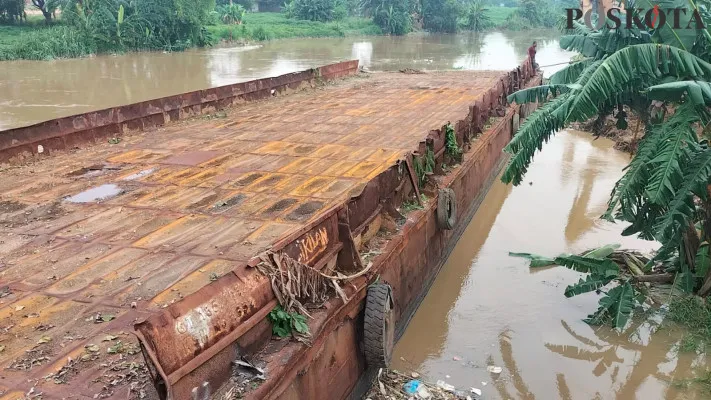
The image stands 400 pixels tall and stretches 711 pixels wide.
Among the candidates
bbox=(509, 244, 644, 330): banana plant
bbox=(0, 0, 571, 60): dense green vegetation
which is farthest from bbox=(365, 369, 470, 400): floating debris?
bbox=(0, 0, 571, 60): dense green vegetation

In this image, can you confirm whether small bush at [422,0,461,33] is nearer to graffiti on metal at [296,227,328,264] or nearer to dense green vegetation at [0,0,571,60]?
dense green vegetation at [0,0,571,60]

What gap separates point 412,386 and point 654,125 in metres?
3.73

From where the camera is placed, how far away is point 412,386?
5207mm

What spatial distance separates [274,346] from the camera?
12.7 ft

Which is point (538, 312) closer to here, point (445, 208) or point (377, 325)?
point (445, 208)

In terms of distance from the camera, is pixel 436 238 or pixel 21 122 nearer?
pixel 436 238

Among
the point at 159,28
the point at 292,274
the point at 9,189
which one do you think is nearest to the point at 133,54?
the point at 159,28

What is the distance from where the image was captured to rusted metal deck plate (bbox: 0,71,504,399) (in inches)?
143

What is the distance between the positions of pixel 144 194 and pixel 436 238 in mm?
3598

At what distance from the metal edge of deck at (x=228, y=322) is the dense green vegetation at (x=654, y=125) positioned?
99.6 inches

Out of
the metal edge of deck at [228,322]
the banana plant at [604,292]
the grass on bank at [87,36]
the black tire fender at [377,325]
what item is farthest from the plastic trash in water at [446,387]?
the grass on bank at [87,36]

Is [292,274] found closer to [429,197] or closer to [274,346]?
[274,346]

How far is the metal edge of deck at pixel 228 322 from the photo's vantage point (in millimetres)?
2946

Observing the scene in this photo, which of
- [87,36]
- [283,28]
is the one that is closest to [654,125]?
[87,36]
